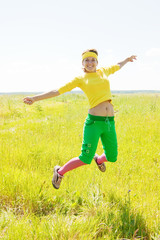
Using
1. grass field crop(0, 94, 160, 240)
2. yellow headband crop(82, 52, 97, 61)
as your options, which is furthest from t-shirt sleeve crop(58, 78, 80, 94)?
grass field crop(0, 94, 160, 240)

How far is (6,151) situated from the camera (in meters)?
3.94

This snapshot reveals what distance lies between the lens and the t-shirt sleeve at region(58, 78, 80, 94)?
2785 millimetres

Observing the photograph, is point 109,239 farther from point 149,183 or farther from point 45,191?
point 149,183

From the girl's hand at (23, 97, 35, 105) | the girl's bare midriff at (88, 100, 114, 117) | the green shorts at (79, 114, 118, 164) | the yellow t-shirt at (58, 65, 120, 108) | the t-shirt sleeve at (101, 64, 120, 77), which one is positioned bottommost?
the green shorts at (79, 114, 118, 164)

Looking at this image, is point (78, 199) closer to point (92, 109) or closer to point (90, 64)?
point (92, 109)

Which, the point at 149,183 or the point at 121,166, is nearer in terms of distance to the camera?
the point at 149,183

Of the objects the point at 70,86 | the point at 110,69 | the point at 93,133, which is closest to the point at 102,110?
the point at 93,133

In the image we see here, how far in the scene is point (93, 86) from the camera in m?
2.75

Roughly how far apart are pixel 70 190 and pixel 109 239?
0.98 metres

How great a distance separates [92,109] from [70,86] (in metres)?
0.44

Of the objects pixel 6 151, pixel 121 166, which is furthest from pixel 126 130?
pixel 6 151

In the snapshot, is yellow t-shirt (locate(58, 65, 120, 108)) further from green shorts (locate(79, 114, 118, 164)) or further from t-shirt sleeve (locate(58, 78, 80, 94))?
green shorts (locate(79, 114, 118, 164))

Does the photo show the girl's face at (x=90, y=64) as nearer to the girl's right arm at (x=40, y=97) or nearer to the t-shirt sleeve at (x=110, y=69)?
the t-shirt sleeve at (x=110, y=69)

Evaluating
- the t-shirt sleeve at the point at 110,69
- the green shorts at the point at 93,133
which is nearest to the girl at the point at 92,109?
the green shorts at the point at 93,133
